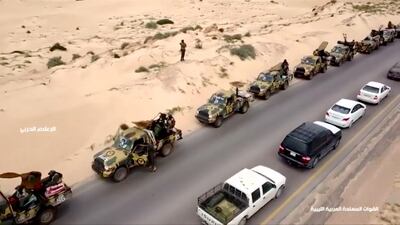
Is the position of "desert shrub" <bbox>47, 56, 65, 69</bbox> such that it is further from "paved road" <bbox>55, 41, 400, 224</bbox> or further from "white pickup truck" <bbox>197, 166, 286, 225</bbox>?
"white pickup truck" <bbox>197, 166, 286, 225</bbox>

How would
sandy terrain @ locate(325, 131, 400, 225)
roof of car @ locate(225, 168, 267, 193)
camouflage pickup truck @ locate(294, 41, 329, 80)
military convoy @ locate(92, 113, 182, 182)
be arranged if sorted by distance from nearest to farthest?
roof of car @ locate(225, 168, 267, 193) → sandy terrain @ locate(325, 131, 400, 225) → military convoy @ locate(92, 113, 182, 182) → camouflage pickup truck @ locate(294, 41, 329, 80)

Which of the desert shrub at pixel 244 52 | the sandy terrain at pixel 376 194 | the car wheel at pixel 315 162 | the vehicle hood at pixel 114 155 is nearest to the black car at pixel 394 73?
the desert shrub at pixel 244 52

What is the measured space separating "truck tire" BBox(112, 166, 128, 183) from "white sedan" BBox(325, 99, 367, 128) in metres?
12.7

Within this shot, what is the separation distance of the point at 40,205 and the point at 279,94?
1876 cm

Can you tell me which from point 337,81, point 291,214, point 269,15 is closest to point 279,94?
point 337,81

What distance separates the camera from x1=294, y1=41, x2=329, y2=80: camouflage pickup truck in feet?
98.3

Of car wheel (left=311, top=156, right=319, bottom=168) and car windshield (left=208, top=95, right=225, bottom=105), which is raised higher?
car windshield (left=208, top=95, right=225, bottom=105)

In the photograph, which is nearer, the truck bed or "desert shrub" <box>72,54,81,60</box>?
the truck bed

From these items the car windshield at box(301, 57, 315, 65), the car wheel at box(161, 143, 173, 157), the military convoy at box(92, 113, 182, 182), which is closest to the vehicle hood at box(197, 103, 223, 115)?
the military convoy at box(92, 113, 182, 182)

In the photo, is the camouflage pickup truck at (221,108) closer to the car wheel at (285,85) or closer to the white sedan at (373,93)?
the car wheel at (285,85)

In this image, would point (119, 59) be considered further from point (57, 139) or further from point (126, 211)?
point (126, 211)

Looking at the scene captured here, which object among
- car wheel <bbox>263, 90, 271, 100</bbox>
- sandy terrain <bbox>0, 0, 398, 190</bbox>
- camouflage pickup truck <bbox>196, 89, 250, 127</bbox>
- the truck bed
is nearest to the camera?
the truck bed

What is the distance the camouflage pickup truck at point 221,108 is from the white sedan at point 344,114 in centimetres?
534

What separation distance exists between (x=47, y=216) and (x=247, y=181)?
7877 mm
